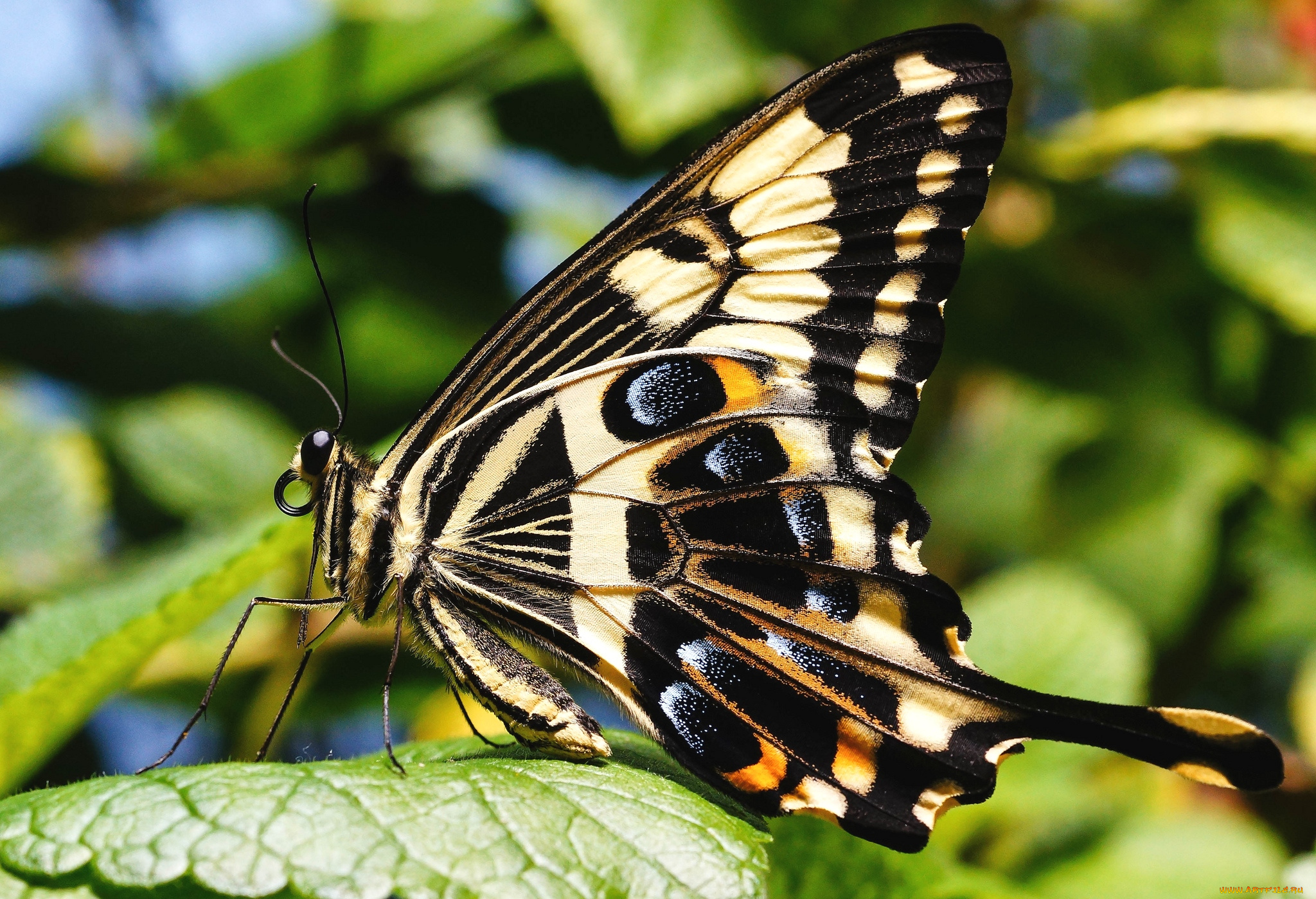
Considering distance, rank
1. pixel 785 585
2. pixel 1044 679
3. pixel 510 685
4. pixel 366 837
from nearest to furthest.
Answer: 1. pixel 366 837
2. pixel 510 685
3. pixel 785 585
4. pixel 1044 679

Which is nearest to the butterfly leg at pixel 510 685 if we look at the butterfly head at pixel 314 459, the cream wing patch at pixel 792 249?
the butterfly head at pixel 314 459

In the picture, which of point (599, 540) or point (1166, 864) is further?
point (1166, 864)

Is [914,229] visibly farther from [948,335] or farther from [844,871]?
[948,335]

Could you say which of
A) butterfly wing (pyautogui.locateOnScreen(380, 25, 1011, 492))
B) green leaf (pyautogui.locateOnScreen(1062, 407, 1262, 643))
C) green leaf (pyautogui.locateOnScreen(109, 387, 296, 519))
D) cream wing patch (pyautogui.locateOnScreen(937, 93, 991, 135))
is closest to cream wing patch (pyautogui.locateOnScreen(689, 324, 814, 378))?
butterfly wing (pyautogui.locateOnScreen(380, 25, 1011, 492))

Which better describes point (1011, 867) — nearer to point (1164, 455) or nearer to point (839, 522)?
point (839, 522)

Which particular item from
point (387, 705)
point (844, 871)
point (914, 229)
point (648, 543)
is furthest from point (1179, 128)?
point (387, 705)

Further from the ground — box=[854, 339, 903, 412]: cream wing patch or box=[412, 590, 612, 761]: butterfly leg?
box=[854, 339, 903, 412]: cream wing patch

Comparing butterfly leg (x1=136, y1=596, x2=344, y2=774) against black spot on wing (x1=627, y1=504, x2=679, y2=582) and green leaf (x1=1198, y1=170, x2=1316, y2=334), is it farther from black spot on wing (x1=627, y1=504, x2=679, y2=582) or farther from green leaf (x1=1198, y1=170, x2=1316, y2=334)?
Result: green leaf (x1=1198, y1=170, x2=1316, y2=334)

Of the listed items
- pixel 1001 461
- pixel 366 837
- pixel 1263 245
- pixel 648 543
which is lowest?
pixel 366 837
